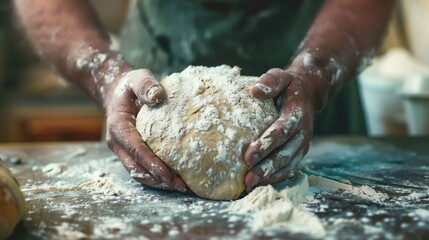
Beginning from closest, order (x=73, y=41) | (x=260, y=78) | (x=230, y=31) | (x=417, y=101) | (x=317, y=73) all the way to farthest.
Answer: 1. (x=260, y=78)
2. (x=317, y=73)
3. (x=73, y=41)
4. (x=230, y=31)
5. (x=417, y=101)

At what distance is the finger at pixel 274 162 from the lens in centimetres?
99

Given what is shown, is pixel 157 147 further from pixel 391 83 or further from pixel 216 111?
pixel 391 83

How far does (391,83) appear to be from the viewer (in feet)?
6.75

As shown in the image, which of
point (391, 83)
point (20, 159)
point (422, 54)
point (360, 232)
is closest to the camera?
point (360, 232)

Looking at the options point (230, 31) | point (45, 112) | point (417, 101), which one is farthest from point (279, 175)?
point (45, 112)

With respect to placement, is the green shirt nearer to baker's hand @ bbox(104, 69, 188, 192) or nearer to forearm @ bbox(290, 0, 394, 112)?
forearm @ bbox(290, 0, 394, 112)

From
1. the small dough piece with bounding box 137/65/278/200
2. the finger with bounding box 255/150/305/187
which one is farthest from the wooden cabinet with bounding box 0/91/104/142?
the finger with bounding box 255/150/305/187

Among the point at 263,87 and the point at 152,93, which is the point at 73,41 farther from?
the point at 263,87

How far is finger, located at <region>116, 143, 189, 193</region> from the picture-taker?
1.03 metres

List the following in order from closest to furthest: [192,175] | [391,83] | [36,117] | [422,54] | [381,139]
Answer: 1. [192,175]
2. [381,139]
3. [391,83]
4. [422,54]
5. [36,117]

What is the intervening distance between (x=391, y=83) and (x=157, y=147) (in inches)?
49.9

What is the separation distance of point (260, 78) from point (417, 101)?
39.4 inches

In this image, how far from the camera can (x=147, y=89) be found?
41.5 inches

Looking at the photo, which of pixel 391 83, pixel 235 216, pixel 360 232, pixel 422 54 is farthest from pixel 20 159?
pixel 422 54
